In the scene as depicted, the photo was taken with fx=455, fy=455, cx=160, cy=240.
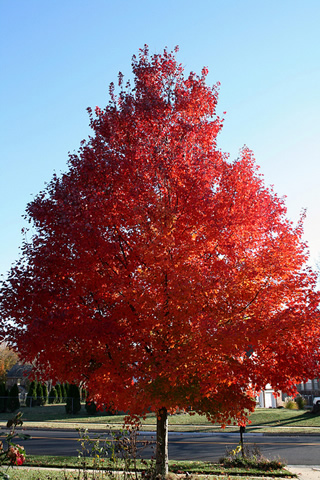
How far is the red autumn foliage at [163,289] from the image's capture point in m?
8.74

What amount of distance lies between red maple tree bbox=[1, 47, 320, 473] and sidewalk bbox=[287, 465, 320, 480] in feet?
16.4

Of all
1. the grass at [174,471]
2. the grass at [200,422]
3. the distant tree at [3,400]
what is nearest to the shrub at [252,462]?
the grass at [174,471]

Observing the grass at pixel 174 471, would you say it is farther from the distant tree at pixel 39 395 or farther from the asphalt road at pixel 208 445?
the distant tree at pixel 39 395

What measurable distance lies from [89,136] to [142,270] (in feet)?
13.0

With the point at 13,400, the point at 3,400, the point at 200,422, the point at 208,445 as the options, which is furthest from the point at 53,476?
the point at 3,400

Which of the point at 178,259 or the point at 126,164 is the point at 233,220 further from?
the point at 126,164

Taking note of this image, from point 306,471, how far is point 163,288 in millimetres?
9292

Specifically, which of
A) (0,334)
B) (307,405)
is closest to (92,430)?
(0,334)

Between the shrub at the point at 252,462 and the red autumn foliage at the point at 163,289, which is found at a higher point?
the red autumn foliage at the point at 163,289

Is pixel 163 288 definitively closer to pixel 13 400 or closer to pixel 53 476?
pixel 53 476

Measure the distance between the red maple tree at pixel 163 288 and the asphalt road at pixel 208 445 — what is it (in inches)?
255

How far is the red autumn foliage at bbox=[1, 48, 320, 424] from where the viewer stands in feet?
28.7

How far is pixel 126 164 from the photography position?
1013 centimetres

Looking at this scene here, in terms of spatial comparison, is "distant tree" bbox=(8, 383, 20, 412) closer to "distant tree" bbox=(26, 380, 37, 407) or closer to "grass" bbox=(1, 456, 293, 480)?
"distant tree" bbox=(26, 380, 37, 407)
